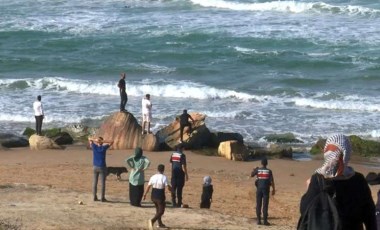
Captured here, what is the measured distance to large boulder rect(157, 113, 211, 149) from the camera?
25.1 meters

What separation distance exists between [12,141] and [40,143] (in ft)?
3.08

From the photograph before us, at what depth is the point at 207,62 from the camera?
40531 millimetres

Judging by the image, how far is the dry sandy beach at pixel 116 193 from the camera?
15077 millimetres

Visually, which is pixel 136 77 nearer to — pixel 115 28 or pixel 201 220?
pixel 115 28

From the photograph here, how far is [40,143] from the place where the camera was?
24.8 m

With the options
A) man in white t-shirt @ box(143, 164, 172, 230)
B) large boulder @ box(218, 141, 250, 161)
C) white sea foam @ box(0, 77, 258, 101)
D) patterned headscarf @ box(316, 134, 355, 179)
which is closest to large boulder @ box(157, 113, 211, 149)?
large boulder @ box(218, 141, 250, 161)

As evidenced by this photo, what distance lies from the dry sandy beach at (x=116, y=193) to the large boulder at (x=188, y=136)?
0.42 metres

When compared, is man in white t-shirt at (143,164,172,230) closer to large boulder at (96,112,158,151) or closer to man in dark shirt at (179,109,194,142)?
large boulder at (96,112,158,151)

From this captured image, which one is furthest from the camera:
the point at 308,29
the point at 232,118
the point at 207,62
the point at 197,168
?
the point at 308,29

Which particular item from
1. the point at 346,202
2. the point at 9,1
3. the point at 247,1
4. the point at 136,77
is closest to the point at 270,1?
the point at 247,1

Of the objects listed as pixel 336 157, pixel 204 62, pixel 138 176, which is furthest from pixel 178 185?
pixel 204 62

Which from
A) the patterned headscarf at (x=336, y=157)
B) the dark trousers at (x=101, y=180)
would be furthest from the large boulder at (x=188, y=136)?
the patterned headscarf at (x=336, y=157)

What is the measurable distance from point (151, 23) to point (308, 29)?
805 cm

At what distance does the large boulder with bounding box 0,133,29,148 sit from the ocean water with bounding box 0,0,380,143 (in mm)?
2493
